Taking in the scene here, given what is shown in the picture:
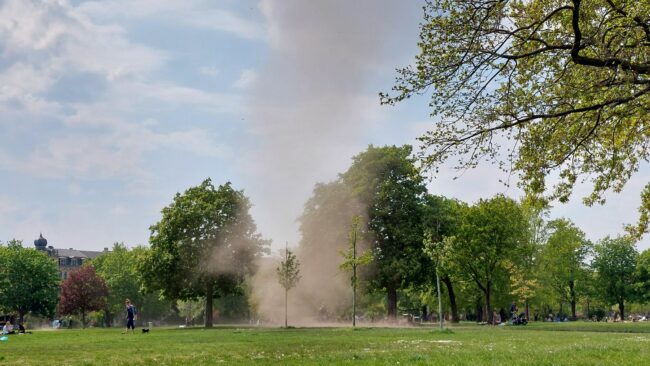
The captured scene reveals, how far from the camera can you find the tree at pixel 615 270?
105m

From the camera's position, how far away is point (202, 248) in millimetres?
58906

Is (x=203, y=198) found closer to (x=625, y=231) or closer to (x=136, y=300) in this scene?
(x=625, y=231)

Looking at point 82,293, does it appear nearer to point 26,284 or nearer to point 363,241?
point 26,284

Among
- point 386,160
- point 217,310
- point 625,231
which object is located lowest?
point 217,310

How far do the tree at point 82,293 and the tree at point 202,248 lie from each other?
4867 centimetres

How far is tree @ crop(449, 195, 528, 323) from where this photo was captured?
209ft

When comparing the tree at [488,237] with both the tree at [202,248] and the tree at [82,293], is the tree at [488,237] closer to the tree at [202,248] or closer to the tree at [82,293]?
the tree at [202,248]

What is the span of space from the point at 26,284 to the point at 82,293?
10.6 m

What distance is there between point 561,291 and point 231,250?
71.4 meters

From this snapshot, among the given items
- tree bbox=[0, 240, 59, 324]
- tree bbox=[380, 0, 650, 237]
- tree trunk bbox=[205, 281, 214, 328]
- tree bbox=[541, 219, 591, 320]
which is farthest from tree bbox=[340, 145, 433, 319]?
tree bbox=[0, 240, 59, 324]

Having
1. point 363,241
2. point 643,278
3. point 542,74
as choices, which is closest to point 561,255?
point 643,278

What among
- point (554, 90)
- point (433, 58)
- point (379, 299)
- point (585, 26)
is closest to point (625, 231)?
point (554, 90)

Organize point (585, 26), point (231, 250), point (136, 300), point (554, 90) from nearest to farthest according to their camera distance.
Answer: point (585, 26) → point (554, 90) → point (231, 250) → point (136, 300)

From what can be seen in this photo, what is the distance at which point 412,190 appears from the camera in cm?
6141
